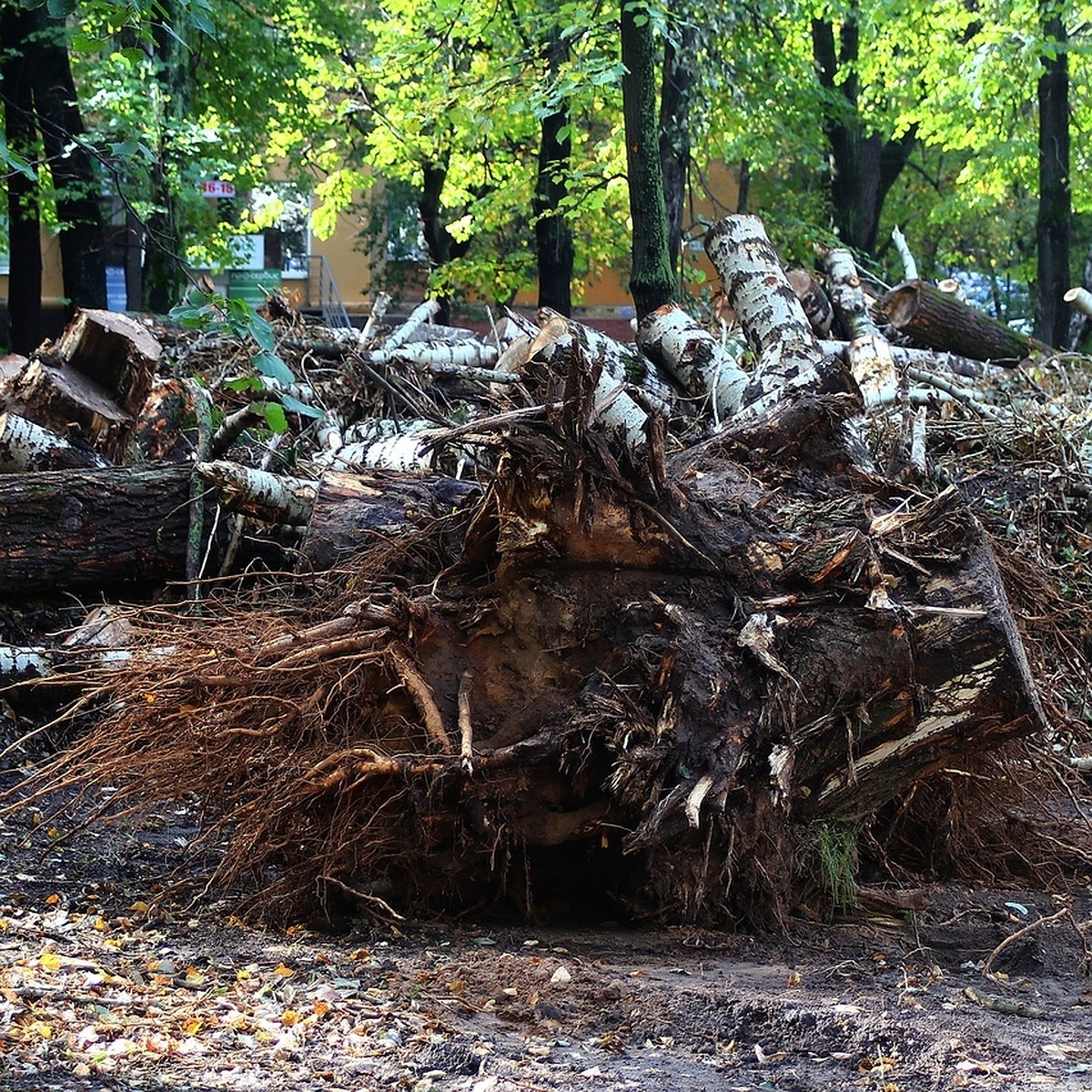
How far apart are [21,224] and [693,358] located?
8663 millimetres

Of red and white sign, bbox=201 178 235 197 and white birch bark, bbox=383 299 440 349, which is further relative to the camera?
red and white sign, bbox=201 178 235 197

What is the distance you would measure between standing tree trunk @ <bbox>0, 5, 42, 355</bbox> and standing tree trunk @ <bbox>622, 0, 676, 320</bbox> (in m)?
5.41

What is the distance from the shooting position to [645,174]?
9266 millimetres

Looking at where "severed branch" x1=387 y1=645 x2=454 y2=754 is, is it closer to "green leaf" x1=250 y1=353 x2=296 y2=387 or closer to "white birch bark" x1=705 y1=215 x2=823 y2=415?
"green leaf" x1=250 y1=353 x2=296 y2=387

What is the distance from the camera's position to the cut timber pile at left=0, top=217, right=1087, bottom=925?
4141 millimetres

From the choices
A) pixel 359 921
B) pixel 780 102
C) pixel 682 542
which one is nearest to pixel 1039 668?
pixel 682 542

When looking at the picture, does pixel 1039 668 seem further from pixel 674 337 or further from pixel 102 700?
pixel 102 700

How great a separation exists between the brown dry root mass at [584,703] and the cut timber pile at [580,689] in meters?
0.01

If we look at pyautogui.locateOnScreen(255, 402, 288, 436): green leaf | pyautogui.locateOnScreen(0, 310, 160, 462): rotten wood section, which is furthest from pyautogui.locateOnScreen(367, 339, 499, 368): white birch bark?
pyautogui.locateOnScreen(255, 402, 288, 436): green leaf

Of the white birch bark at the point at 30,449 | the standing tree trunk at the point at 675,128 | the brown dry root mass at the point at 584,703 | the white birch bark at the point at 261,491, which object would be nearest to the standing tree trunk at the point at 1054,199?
the standing tree trunk at the point at 675,128

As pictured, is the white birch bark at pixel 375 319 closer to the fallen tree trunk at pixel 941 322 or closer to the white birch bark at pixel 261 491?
the white birch bark at pixel 261 491

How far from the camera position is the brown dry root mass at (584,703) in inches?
163

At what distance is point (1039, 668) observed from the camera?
5348 millimetres

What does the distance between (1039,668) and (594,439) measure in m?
2.40
